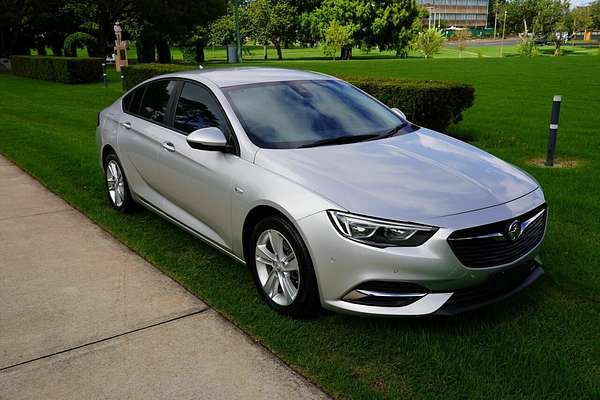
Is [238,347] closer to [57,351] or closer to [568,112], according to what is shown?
[57,351]

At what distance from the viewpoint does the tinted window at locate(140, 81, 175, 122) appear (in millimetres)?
5059

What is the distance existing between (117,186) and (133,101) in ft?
3.01

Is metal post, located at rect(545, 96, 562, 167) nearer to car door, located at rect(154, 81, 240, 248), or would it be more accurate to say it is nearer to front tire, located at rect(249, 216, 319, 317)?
car door, located at rect(154, 81, 240, 248)

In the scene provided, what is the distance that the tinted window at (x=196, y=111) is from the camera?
4.33 meters

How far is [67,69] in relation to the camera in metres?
24.6

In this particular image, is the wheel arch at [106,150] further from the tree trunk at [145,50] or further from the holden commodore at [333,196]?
the tree trunk at [145,50]

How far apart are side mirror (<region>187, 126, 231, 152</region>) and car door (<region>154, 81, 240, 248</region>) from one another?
9 cm

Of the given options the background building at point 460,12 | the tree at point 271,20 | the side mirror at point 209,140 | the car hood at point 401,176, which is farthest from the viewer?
the background building at point 460,12

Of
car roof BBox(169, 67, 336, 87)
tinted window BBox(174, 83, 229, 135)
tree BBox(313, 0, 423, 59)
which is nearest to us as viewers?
tinted window BBox(174, 83, 229, 135)

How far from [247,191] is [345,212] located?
0.84 m

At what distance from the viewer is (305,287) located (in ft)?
11.3

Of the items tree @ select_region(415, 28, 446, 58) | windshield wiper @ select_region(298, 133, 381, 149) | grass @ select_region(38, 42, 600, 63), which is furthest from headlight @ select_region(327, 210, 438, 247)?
tree @ select_region(415, 28, 446, 58)

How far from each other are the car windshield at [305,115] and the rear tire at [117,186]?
1.94 metres

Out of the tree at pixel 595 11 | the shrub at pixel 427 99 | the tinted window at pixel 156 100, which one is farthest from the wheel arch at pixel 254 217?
the tree at pixel 595 11
